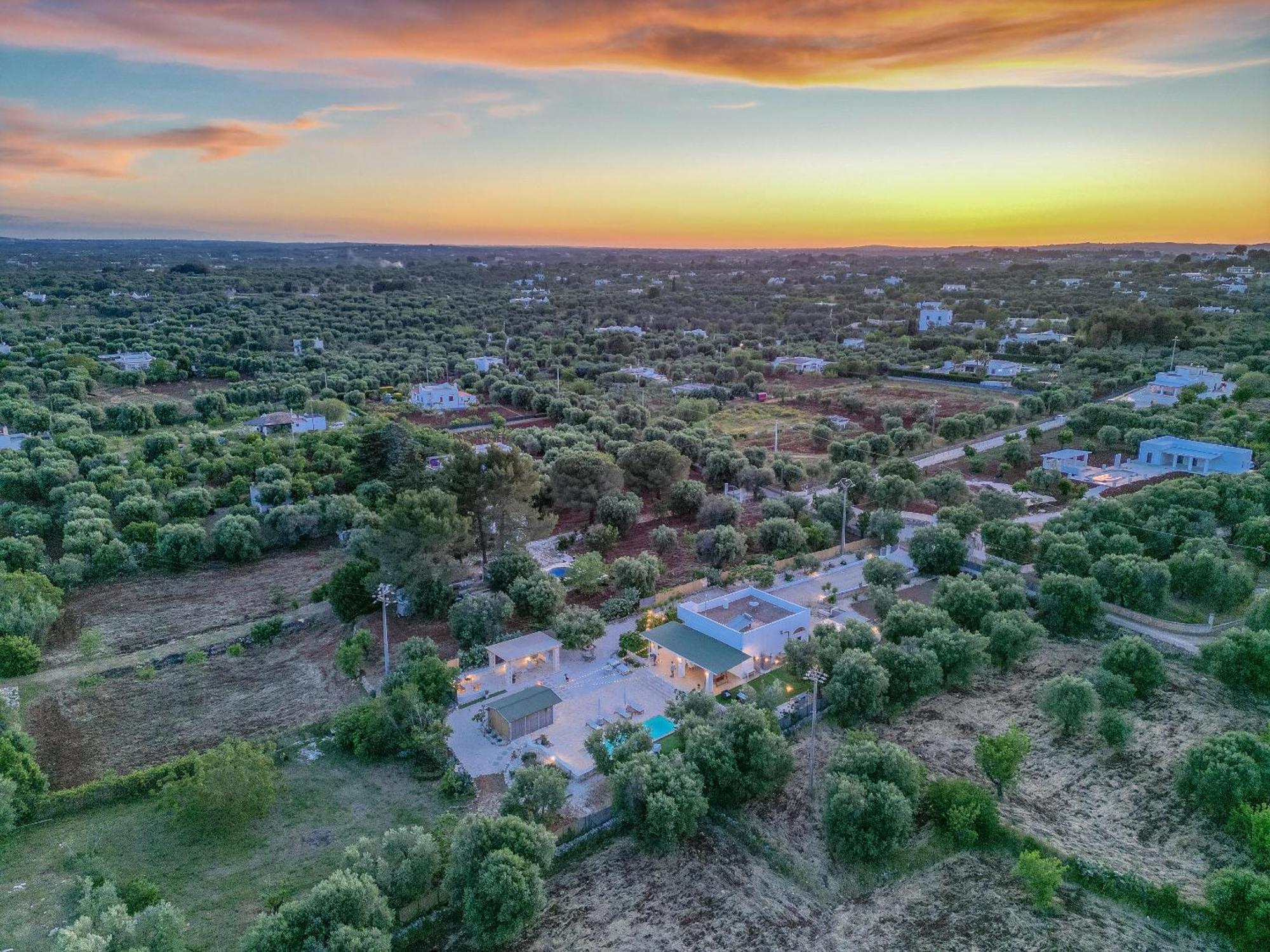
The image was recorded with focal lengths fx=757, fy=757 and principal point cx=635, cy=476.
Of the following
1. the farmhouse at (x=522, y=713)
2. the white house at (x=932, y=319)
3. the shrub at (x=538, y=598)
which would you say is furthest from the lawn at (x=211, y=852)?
the white house at (x=932, y=319)

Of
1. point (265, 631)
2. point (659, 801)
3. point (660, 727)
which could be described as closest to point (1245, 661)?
point (660, 727)

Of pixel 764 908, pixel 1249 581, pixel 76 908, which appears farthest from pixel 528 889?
pixel 1249 581

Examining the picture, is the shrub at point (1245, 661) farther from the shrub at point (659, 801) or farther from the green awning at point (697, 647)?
the shrub at point (659, 801)

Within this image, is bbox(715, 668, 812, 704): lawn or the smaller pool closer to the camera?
the smaller pool

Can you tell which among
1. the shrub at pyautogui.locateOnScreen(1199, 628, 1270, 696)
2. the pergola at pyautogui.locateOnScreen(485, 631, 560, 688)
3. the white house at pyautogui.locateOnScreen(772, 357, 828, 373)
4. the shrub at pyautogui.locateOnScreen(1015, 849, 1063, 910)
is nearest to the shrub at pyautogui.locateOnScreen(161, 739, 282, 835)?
the pergola at pyautogui.locateOnScreen(485, 631, 560, 688)

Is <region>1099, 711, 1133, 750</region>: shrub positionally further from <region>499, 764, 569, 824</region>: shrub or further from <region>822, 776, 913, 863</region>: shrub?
<region>499, 764, 569, 824</region>: shrub

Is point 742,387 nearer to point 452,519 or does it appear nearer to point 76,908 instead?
point 452,519
